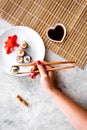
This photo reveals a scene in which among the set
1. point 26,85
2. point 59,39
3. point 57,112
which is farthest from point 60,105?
point 59,39

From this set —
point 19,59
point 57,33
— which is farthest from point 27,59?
point 57,33

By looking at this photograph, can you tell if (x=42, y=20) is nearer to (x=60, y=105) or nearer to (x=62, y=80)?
(x=62, y=80)

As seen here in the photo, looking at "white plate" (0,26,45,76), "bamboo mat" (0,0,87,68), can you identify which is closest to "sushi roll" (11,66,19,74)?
"white plate" (0,26,45,76)

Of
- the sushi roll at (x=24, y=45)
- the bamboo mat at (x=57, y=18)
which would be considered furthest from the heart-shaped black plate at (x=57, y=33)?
the sushi roll at (x=24, y=45)

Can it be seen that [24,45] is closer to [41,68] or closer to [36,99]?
[41,68]

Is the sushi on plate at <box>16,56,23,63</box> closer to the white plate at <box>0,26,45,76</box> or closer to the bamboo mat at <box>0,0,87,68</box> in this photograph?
the white plate at <box>0,26,45,76</box>
